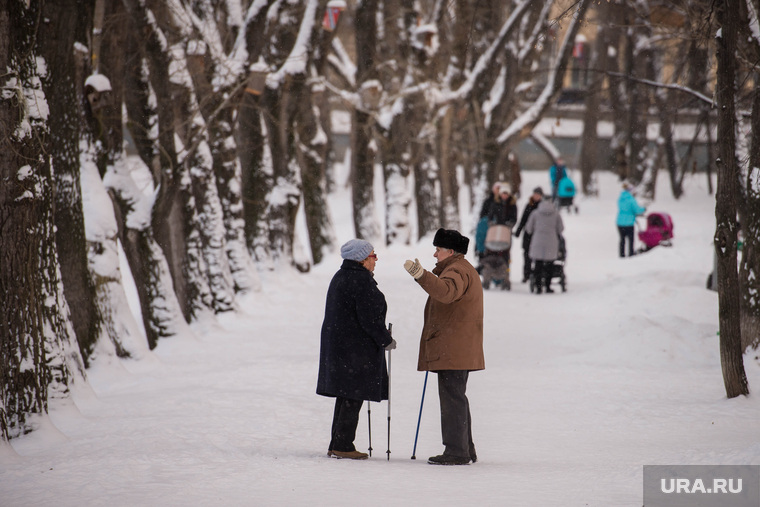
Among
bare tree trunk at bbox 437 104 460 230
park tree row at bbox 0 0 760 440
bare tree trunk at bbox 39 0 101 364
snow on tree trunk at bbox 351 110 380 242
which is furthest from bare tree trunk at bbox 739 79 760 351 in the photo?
bare tree trunk at bbox 437 104 460 230

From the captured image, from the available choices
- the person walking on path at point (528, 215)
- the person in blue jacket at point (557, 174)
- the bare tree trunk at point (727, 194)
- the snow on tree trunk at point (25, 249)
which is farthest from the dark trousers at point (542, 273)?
the person in blue jacket at point (557, 174)

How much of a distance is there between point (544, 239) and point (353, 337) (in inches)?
382

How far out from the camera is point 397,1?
21.8m

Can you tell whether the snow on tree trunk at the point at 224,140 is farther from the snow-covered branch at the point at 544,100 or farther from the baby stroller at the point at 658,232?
the baby stroller at the point at 658,232

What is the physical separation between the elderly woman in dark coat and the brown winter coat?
0.28m

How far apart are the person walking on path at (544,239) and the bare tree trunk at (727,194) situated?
7472mm

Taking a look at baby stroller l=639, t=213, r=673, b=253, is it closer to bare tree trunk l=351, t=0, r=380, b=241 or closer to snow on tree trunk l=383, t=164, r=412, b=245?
snow on tree trunk l=383, t=164, r=412, b=245

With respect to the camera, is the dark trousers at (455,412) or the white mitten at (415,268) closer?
the white mitten at (415,268)

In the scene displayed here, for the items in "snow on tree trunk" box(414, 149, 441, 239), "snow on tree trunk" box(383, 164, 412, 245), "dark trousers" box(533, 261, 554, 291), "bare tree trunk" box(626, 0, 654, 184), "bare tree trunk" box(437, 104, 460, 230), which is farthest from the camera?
"bare tree trunk" box(626, 0, 654, 184)

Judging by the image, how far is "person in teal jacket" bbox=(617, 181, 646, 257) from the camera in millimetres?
19609

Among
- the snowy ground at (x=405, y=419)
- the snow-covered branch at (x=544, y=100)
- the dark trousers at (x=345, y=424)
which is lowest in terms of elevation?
the snowy ground at (x=405, y=419)

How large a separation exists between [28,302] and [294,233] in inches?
425

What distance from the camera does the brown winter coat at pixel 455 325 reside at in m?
5.92

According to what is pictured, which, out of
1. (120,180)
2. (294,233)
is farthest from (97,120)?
(294,233)
